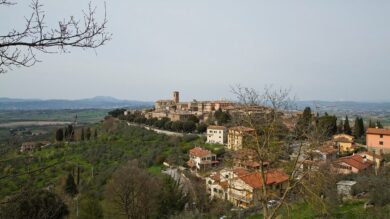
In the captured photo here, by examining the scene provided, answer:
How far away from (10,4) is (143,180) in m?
17.7

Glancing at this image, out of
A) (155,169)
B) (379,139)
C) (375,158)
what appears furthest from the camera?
(155,169)

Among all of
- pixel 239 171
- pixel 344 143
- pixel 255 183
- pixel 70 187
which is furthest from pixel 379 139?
pixel 70 187

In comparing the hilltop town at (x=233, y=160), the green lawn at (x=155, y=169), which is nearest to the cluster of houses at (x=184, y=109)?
the hilltop town at (x=233, y=160)

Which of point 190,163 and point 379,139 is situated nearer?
point 379,139

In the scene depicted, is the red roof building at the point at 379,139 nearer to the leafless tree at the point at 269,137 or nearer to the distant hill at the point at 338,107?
the distant hill at the point at 338,107

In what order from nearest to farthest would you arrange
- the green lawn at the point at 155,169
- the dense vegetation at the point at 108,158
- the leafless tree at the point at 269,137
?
1. the leafless tree at the point at 269,137
2. the dense vegetation at the point at 108,158
3. the green lawn at the point at 155,169

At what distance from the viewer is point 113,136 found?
157 feet

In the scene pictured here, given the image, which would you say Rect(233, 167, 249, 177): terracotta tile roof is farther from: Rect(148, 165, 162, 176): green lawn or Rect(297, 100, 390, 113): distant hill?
Rect(148, 165, 162, 176): green lawn

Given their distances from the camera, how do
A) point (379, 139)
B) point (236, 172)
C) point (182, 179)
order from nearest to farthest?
point (236, 172) < point (182, 179) < point (379, 139)

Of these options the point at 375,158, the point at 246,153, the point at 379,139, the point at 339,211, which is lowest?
the point at 339,211

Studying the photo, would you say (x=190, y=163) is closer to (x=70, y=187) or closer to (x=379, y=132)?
(x=70, y=187)

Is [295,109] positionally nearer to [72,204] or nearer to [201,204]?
[201,204]

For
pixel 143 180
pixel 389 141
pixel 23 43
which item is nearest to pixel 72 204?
pixel 143 180

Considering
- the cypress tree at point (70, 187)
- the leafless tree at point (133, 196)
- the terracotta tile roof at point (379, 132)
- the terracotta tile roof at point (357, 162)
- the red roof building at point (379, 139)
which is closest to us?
the leafless tree at point (133, 196)
